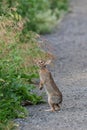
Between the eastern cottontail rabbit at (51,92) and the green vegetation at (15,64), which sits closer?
the green vegetation at (15,64)

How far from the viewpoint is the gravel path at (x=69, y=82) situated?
30.1 feet

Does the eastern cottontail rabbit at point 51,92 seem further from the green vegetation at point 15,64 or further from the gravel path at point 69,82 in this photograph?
the green vegetation at point 15,64

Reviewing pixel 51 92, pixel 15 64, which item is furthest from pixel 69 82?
pixel 51 92

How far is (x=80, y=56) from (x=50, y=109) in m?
6.04

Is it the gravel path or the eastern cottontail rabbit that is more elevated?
the eastern cottontail rabbit

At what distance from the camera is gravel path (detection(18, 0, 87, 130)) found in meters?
9.19

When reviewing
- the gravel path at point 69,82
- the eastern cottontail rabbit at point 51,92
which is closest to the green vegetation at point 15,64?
the gravel path at point 69,82

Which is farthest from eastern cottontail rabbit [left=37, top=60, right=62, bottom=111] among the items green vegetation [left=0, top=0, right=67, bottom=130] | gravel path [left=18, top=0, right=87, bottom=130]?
green vegetation [left=0, top=0, right=67, bottom=130]

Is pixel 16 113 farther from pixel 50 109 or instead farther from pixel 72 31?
pixel 72 31

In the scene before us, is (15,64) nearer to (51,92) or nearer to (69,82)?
(51,92)

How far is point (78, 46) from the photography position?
1794 cm

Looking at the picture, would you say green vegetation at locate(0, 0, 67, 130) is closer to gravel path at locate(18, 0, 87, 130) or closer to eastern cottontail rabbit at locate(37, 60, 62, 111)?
gravel path at locate(18, 0, 87, 130)

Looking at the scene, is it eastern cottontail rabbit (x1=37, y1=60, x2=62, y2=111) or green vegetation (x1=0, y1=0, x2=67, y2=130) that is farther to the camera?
eastern cottontail rabbit (x1=37, y1=60, x2=62, y2=111)

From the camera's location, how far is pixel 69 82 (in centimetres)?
1238
